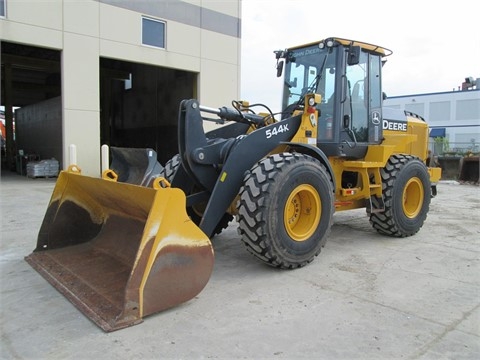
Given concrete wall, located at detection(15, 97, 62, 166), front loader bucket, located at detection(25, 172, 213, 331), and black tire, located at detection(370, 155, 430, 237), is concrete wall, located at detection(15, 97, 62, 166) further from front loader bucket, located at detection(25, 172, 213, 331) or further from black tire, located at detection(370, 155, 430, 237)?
black tire, located at detection(370, 155, 430, 237)

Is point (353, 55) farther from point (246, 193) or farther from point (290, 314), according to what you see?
point (290, 314)

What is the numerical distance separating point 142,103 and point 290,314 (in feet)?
66.5

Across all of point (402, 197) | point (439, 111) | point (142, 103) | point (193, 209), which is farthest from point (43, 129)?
point (439, 111)

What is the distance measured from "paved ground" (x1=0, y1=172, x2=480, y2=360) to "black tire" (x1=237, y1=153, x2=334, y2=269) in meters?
0.25

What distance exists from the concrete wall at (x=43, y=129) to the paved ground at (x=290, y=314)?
13330mm

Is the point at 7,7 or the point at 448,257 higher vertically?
the point at 7,7

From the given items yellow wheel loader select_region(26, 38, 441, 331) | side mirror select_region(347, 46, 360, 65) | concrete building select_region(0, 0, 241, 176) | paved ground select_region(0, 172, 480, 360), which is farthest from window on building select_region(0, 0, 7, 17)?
side mirror select_region(347, 46, 360, 65)

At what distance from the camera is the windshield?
5.31m

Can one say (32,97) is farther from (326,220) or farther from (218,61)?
(326,220)

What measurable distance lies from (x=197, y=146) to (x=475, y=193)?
1058 cm

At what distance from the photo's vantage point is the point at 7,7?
432 inches

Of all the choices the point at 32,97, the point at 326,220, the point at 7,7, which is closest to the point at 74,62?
the point at 7,7

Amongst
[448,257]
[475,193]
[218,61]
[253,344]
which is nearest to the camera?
[253,344]

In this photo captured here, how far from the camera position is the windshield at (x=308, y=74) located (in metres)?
5.31
